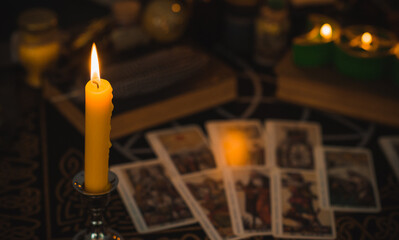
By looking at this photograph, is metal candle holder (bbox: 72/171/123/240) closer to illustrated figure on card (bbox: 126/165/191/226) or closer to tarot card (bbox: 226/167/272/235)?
illustrated figure on card (bbox: 126/165/191/226)

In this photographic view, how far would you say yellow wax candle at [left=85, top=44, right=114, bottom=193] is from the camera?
23.2 inches

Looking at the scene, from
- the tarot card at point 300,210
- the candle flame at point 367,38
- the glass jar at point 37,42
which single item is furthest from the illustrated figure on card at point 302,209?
the glass jar at point 37,42

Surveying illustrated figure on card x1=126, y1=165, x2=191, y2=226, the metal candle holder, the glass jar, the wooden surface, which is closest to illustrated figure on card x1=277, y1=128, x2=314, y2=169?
the wooden surface

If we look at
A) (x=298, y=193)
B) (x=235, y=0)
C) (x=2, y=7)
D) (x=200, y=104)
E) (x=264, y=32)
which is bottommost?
(x=298, y=193)

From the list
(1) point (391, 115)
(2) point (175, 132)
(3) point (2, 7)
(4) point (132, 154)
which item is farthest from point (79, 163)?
(3) point (2, 7)

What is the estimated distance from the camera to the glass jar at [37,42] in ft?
3.89

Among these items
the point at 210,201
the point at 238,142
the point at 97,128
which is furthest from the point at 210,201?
the point at 97,128

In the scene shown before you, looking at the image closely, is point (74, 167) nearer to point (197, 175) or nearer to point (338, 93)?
point (197, 175)

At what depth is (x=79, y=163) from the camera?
992 millimetres

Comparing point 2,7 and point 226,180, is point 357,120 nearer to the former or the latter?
point 226,180

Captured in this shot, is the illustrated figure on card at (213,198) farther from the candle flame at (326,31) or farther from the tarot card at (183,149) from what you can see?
the candle flame at (326,31)

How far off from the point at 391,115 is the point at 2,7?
1209 millimetres

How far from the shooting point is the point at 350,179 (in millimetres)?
968

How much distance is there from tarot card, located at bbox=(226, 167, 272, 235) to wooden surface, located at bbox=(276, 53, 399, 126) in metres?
0.29
